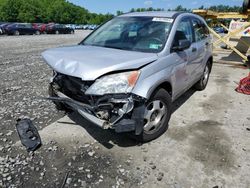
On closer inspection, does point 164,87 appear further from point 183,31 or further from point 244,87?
point 244,87

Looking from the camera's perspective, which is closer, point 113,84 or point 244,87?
point 113,84

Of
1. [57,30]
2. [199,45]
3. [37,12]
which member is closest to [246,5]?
[199,45]

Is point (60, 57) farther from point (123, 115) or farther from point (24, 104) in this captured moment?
point (24, 104)

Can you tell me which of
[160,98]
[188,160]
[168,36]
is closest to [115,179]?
[188,160]

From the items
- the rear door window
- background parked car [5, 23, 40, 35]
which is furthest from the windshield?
background parked car [5, 23, 40, 35]

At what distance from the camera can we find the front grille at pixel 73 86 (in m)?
3.25

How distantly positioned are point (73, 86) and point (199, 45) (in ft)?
10.4

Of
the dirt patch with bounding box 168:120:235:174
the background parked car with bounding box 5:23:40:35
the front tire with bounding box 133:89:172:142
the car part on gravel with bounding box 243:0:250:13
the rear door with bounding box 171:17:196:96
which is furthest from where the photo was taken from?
the background parked car with bounding box 5:23:40:35

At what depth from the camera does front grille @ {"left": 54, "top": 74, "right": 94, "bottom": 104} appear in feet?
10.7

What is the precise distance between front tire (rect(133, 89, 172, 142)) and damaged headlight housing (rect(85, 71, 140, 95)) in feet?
1.79

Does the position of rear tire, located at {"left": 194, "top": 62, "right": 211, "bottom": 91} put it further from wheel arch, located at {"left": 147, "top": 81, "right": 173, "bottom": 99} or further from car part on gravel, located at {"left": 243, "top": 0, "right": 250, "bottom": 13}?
car part on gravel, located at {"left": 243, "top": 0, "right": 250, "bottom": 13}

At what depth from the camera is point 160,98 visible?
3.72 meters

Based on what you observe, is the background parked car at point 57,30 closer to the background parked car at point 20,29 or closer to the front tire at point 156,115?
the background parked car at point 20,29

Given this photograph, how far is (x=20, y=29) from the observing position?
3281 centimetres
